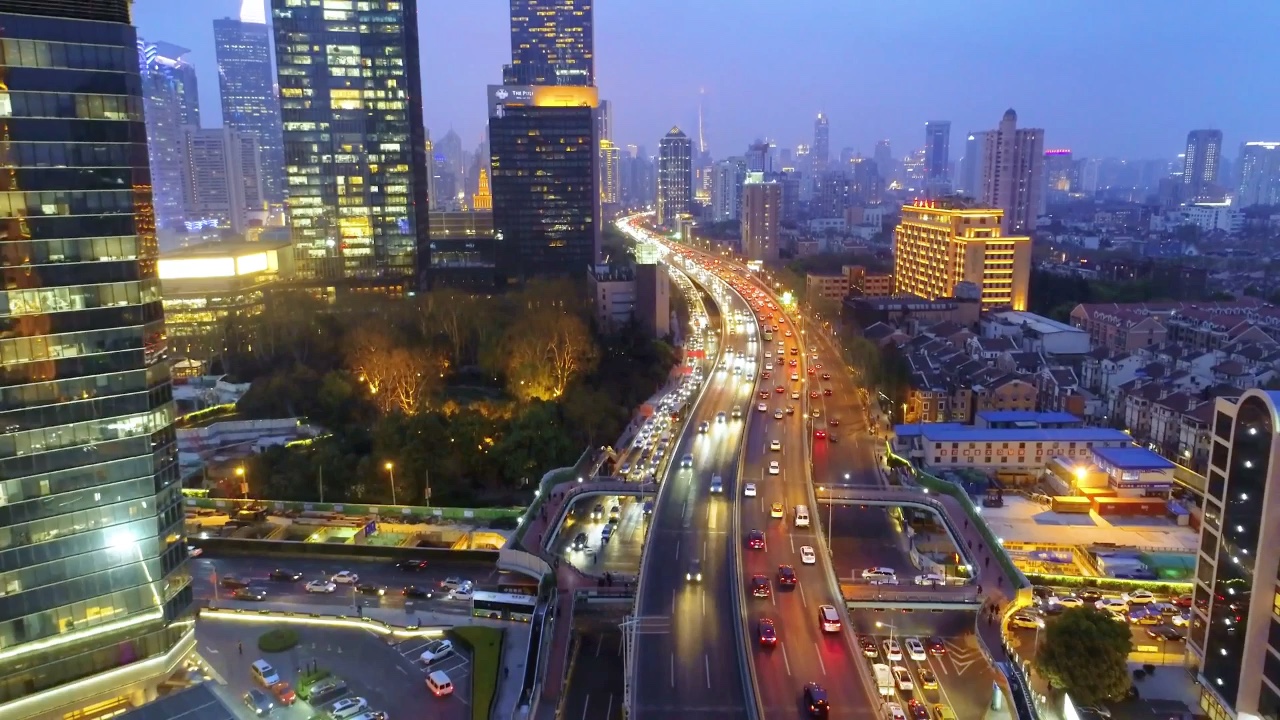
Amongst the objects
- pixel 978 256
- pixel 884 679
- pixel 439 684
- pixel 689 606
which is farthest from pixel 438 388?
pixel 978 256

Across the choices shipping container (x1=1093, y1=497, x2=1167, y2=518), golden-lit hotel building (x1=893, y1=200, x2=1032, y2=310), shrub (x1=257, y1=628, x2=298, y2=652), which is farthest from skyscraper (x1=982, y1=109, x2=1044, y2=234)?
shrub (x1=257, y1=628, x2=298, y2=652)

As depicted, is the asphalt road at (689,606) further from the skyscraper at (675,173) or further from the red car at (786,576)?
the skyscraper at (675,173)

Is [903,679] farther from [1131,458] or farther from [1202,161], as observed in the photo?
[1202,161]

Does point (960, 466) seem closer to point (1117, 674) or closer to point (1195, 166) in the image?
point (1117, 674)

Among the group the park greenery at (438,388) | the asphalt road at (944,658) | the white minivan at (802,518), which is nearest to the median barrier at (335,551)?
the park greenery at (438,388)

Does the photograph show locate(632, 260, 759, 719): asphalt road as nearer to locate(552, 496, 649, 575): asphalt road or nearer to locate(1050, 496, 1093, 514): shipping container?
locate(552, 496, 649, 575): asphalt road
